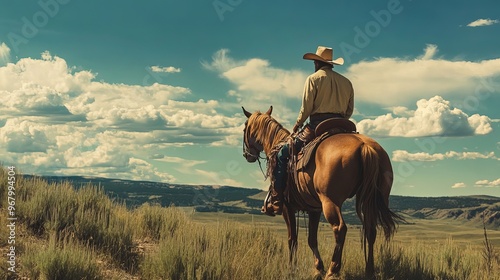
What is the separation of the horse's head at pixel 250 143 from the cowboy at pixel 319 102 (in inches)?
53.5

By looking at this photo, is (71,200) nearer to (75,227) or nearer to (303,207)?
(75,227)

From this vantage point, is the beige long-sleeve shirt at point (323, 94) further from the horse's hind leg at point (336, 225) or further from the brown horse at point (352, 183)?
the horse's hind leg at point (336, 225)

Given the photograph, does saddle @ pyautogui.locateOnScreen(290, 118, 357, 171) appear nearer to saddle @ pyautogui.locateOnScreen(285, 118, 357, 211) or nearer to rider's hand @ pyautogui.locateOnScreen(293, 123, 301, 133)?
saddle @ pyautogui.locateOnScreen(285, 118, 357, 211)

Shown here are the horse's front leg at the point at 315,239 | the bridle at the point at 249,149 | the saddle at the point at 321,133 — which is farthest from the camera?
the bridle at the point at 249,149

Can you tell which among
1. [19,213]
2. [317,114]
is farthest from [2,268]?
[317,114]

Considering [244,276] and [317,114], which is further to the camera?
[317,114]

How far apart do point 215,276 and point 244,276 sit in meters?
0.50

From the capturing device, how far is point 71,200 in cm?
1062

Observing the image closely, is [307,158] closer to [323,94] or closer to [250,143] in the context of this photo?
[323,94]

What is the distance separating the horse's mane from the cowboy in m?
0.63

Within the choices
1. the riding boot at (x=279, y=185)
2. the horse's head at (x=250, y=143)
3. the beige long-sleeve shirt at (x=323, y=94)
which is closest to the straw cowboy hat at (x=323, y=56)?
the beige long-sleeve shirt at (x=323, y=94)

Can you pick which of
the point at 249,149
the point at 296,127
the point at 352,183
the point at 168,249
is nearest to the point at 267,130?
the point at 249,149

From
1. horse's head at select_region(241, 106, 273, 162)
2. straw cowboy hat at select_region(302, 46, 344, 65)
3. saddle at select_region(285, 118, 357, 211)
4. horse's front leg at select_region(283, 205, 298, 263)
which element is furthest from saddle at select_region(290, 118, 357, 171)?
horse's head at select_region(241, 106, 273, 162)

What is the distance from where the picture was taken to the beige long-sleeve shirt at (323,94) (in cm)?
810
